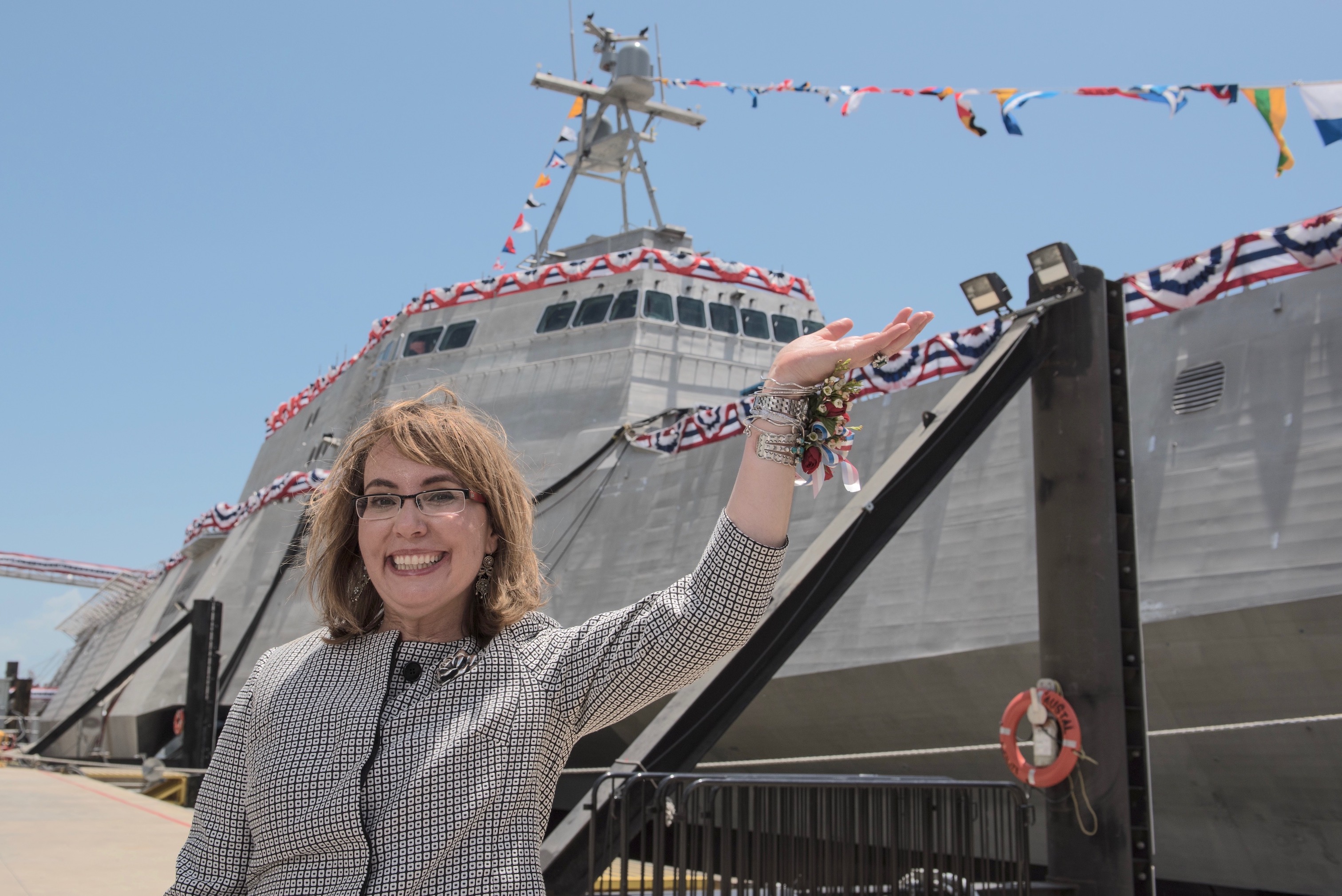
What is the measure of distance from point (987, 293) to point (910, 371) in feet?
15.6

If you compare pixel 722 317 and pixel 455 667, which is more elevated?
pixel 722 317

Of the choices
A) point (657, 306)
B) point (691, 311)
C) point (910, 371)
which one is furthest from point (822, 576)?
point (691, 311)

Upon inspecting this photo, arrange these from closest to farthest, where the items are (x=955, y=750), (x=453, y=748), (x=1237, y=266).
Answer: (x=453, y=748) < (x=955, y=750) < (x=1237, y=266)

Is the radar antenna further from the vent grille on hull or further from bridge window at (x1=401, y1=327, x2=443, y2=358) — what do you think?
the vent grille on hull

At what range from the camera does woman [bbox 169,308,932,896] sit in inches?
71.7

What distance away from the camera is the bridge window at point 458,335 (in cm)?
1725

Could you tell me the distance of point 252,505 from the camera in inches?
758

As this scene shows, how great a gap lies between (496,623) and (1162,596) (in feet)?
24.3

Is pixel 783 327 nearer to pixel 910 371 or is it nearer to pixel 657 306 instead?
pixel 657 306

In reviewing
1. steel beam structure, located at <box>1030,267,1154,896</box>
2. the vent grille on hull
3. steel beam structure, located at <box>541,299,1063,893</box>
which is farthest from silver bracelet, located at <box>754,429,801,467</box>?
the vent grille on hull

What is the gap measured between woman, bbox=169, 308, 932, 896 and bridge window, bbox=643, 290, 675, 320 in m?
13.7

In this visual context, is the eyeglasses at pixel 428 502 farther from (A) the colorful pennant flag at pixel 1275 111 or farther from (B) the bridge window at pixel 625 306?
(B) the bridge window at pixel 625 306

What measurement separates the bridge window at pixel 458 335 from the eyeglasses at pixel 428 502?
1540cm

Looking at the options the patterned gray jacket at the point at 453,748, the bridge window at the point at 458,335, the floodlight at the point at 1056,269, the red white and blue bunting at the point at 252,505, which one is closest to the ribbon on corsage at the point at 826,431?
the patterned gray jacket at the point at 453,748
